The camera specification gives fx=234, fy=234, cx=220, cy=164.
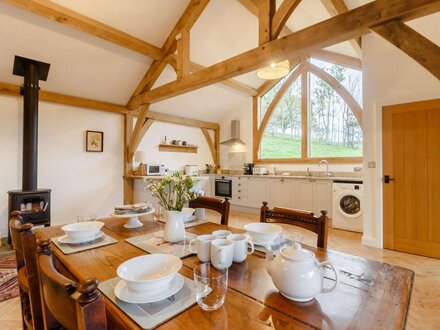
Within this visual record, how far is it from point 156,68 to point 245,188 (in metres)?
3.21

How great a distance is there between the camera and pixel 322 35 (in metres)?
2.25

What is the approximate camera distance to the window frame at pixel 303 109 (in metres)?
4.75

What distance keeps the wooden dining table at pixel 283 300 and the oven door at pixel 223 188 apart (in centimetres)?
476

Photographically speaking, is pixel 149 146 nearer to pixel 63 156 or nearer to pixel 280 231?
pixel 63 156

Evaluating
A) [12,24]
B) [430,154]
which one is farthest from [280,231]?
[12,24]

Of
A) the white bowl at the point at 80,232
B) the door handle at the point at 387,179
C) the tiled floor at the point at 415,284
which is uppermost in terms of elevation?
the door handle at the point at 387,179

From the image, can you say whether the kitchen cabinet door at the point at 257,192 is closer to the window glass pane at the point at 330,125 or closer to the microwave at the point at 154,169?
the window glass pane at the point at 330,125

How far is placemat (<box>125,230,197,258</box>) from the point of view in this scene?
1.21 metres

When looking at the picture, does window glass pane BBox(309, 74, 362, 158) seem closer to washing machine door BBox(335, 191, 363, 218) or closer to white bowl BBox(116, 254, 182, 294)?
washing machine door BBox(335, 191, 363, 218)

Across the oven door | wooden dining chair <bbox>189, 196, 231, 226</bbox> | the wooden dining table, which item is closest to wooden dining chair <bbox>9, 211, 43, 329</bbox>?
the wooden dining table

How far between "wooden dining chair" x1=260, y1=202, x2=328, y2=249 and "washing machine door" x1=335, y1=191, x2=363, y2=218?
2907mm

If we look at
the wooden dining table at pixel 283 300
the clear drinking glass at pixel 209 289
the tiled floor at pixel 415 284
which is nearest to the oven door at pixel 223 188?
the tiled floor at pixel 415 284

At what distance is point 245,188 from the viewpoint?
18.4 ft

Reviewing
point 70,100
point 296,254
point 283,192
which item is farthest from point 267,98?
point 296,254
